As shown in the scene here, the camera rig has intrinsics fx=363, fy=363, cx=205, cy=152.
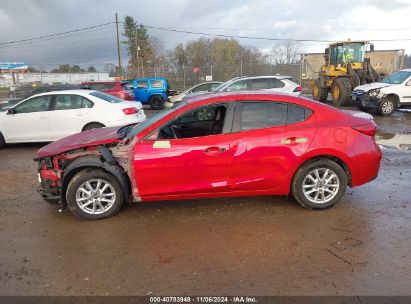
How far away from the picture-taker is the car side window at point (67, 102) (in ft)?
29.1

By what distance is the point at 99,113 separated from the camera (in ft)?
29.0

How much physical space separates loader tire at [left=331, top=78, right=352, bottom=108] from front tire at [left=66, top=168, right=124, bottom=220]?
14581 millimetres

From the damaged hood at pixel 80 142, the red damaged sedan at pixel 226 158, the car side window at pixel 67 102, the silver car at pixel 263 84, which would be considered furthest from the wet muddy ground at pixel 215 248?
the silver car at pixel 263 84

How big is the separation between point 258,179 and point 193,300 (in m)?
1.90

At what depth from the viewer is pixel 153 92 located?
2017cm

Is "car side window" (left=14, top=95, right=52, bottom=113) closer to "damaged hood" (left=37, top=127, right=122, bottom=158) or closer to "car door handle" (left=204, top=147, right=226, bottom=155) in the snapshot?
"damaged hood" (left=37, top=127, right=122, bottom=158)

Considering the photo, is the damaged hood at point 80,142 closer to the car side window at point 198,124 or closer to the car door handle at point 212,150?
the car side window at point 198,124

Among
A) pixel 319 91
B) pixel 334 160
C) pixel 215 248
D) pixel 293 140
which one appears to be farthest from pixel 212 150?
pixel 319 91

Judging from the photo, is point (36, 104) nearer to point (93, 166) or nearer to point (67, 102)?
point (67, 102)

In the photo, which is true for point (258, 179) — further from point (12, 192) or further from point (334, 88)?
point (334, 88)

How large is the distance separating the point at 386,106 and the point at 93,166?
42.4 feet

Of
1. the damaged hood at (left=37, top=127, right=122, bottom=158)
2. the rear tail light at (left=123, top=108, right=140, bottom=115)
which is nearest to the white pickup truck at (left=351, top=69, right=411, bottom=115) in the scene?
the rear tail light at (left=123, top=108, right=140, bottom=115)

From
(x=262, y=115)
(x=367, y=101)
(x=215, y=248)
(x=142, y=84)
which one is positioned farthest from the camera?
(x=142, y=84)

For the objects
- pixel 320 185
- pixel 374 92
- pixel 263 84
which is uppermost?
pixel 263 84
